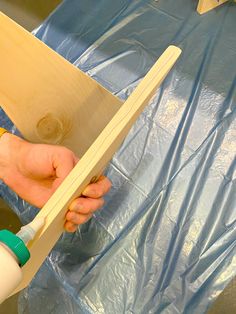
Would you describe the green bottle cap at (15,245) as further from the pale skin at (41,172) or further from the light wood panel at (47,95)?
the light wood panel at (47,95)

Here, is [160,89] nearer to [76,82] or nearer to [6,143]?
[76,82]

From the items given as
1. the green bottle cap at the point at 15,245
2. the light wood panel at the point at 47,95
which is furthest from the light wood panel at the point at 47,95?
the green bottle cap at the point at 15,245

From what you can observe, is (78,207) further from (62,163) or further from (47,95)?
(47,95)

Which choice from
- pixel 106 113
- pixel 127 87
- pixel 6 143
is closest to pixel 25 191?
pixel 6 143

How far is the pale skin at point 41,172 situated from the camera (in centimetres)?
50

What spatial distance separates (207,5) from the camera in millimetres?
838

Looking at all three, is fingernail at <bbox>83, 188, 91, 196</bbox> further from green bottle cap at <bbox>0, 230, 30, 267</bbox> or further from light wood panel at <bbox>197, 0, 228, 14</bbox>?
light wood panel at <bbox>197, 0, 228, 14</bbox>

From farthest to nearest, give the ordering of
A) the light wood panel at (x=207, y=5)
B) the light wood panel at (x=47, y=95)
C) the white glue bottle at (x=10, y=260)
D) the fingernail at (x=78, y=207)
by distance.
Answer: the light wood panel at (x=207, y=5), the light wood panel at (x=47, y=95), the fingernail at (x=78, y=207), the white glue bottle at (x=10, y=260)

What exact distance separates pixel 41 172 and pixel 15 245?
1.00ft

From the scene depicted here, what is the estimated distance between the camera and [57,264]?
709 mm

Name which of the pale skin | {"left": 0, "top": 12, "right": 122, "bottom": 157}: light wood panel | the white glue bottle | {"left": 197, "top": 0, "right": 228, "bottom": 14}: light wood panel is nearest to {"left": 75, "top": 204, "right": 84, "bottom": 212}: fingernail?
the pale skin

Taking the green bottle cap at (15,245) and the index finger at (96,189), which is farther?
the index finger at (96,189)

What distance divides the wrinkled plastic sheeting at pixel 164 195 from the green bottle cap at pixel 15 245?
1.22 ft

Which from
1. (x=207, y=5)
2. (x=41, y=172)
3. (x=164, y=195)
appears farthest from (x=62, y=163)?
(x=207, y=5)
